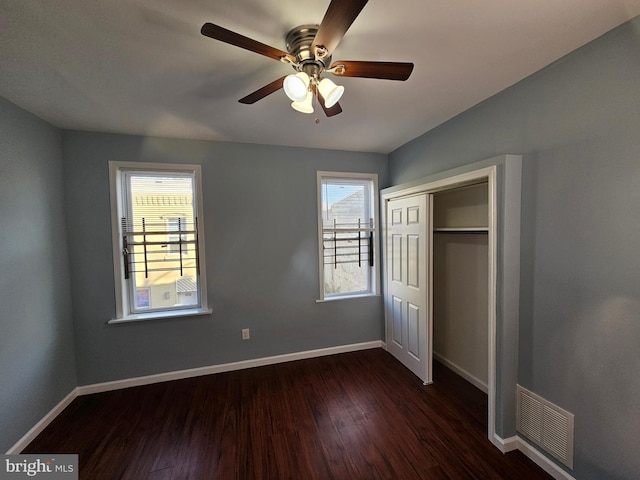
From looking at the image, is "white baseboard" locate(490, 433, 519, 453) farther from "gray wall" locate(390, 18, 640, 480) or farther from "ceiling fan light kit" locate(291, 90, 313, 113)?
"ceiling fan light kit" locate(291, 90, 313, 113)

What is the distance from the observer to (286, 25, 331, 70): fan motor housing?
118cm

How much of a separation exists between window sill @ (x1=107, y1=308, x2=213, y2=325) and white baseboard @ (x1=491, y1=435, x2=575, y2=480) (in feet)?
8.66

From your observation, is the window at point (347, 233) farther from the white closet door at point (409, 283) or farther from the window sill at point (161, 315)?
the window sill at point (161, 315)

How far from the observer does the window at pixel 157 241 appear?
2.46 m

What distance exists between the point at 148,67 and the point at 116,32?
260mm

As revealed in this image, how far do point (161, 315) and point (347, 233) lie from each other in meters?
2.21

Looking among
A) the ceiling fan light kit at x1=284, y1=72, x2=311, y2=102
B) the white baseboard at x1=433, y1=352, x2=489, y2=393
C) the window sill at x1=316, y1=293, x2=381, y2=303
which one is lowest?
the white baseboard at x1=433, y1=352, x2=489, y2=393

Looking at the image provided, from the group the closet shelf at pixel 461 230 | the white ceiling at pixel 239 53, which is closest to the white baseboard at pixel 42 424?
the white ceiling at pixel 239 53

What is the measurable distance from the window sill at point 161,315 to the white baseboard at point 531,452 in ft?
8.66

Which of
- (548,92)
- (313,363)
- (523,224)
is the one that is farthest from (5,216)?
(548,92)

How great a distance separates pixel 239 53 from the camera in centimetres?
135

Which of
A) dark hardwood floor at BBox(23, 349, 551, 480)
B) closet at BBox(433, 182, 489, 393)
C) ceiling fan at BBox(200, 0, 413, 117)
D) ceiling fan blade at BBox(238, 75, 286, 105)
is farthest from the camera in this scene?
closet at BBox(433, 182, 489, 393)

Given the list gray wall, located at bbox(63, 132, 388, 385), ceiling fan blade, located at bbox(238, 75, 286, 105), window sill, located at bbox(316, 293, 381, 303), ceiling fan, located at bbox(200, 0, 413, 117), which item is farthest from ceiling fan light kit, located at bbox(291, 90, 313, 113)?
window sill, located at bbox(316, 293, 381, 303)

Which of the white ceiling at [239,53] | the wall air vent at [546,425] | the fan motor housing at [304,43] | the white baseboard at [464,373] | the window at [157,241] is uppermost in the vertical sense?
the white ceiling at [239,53]
